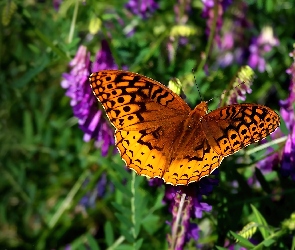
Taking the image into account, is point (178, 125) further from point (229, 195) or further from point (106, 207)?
point (106, 207)

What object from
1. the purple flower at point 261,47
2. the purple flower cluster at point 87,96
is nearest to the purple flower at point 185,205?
the purple flower cluster at point 87,96

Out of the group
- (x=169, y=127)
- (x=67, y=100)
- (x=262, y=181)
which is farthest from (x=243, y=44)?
(x=169, y=127)

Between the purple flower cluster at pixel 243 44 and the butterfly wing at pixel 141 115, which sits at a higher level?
the purple flower cluster at pixel 243 44

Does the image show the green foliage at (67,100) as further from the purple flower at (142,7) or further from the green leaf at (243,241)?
the green leaf at (243,241)

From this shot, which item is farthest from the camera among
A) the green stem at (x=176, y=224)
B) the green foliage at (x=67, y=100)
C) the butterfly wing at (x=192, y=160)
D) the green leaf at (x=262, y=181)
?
the green foliage at (x=67, y=100)

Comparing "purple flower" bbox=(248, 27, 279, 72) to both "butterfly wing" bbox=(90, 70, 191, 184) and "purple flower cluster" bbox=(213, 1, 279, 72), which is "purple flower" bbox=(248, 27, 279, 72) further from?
"butterfly wing" bbox=(90, 70, 191, 184)

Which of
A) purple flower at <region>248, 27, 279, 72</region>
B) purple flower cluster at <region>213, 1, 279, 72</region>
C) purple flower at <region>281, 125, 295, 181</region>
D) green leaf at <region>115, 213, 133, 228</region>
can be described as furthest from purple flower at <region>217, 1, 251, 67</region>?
green leaf at <region>115, 213, 133, 228</region>
